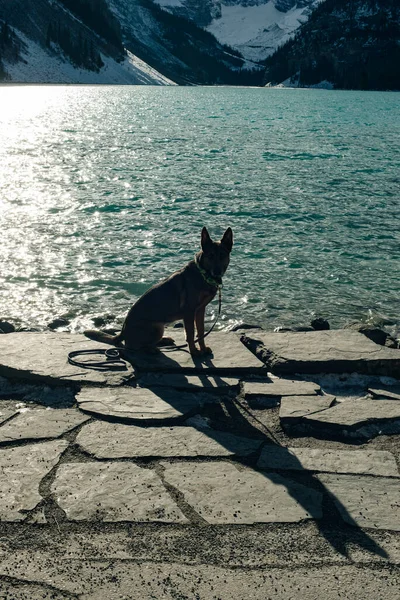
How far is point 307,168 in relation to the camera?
1265 inches

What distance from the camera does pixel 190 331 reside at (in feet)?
26.0

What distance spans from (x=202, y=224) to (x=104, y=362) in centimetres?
1191

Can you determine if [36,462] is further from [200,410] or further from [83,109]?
[83,109]

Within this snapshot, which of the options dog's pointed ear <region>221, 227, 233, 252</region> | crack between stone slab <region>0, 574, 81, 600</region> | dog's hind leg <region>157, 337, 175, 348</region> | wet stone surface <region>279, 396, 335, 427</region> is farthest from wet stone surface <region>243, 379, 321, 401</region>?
crack between stone slab <region>0, 574, 81, 600</region>

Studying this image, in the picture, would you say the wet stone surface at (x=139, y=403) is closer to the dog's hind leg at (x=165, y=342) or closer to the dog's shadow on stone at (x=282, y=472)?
the dog's shadow on stone at (x=282, y=472)

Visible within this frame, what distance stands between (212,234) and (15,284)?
670 cm

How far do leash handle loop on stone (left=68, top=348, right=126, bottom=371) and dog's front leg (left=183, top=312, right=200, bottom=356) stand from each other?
86 cm

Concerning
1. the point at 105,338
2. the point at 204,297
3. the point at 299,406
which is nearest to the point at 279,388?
the point at 299,406

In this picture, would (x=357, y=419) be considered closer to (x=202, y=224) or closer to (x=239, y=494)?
(x=239, y=494)

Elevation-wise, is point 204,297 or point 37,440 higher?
point 204,297

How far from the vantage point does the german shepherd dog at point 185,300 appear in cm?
763

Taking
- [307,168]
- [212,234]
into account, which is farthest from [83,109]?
[212,234]

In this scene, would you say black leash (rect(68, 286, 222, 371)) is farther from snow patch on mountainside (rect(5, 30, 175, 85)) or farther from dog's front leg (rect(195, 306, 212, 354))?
snow patch on mountainside (rect(5, 30, 175, 85))

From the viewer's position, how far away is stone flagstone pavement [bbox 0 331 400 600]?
4207 millimetres
